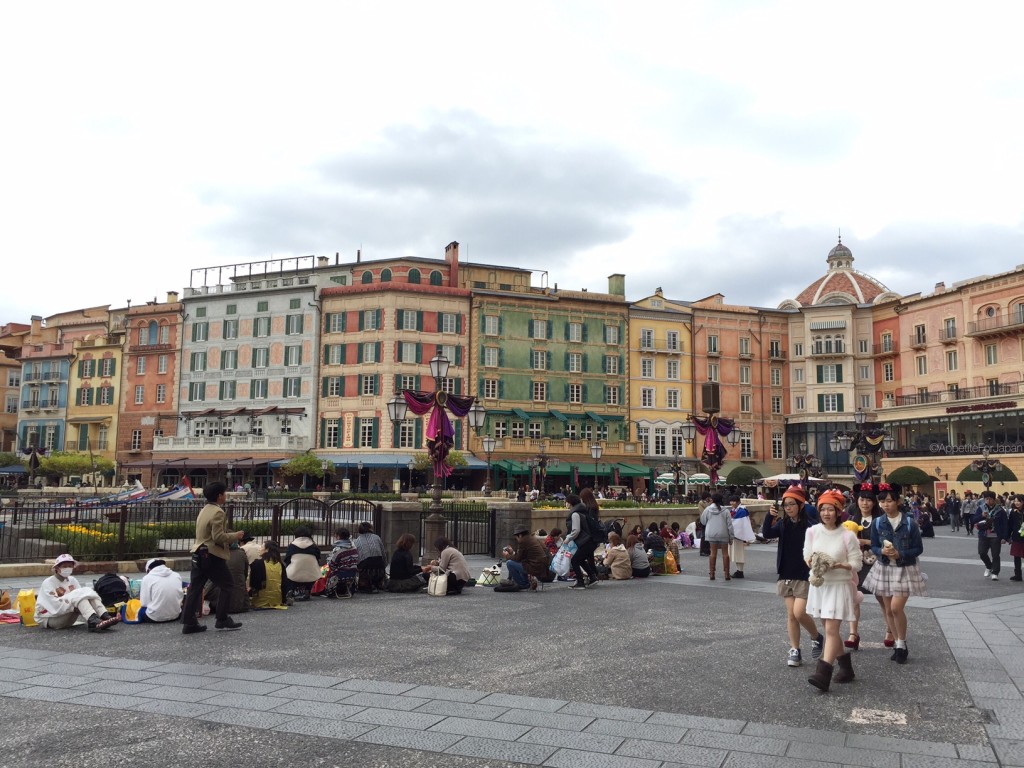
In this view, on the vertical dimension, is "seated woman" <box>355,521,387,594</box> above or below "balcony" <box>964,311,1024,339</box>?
below

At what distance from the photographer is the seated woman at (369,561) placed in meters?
13.9

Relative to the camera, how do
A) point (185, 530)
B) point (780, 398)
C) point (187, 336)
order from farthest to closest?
1. point (780, 398)
2. point (187, 336)
3. point (185, 530)

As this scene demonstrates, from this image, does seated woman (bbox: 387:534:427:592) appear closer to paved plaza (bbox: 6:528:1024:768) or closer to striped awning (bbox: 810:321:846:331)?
paved plaza (bbox: 6:528:1024:768)

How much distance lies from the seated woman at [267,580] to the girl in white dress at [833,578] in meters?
7.56

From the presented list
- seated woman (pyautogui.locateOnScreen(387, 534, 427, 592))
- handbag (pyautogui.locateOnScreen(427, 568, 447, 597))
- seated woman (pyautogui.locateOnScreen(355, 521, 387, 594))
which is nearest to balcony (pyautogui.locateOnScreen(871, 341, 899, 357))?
seated woman (pyautogui.locateOnScreen(387, 534, 427, 592))

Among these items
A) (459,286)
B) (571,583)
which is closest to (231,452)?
(459,286)

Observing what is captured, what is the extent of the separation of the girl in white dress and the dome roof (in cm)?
5919

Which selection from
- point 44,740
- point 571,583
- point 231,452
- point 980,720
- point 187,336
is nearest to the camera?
point 44,740

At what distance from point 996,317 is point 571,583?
49.0 m

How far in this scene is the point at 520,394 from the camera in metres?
55.3

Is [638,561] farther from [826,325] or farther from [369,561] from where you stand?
[826,325]

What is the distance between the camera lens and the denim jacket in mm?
8320

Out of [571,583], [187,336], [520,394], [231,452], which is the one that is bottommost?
[571,583]

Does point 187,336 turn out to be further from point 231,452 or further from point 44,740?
point 44,740
